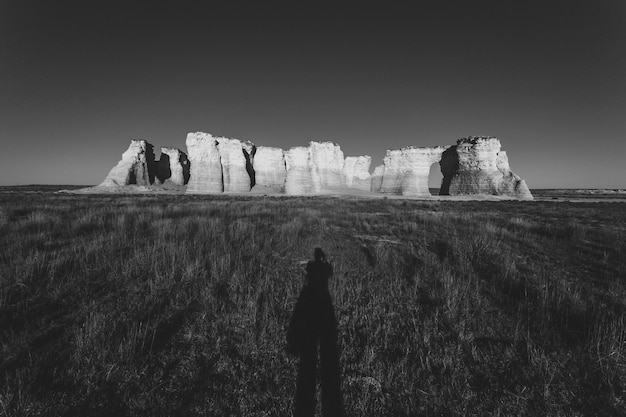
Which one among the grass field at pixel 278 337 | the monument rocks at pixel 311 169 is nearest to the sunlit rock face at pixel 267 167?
the monument rocks at pixel 311 169

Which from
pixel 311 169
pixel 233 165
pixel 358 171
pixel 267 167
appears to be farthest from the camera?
pixel 358 171

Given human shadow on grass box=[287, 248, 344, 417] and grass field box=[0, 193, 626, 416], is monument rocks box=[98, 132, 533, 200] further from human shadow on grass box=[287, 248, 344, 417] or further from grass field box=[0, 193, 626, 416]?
human shadow on grass box=[287, 248, 344, 417]

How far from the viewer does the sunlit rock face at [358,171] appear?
6931cm

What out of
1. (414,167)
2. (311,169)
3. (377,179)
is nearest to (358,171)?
Result: (377,179)

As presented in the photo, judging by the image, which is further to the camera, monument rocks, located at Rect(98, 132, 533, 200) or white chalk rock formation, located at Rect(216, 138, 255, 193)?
white chalk rock formation, located at Rect(216, 138, 255, 193)

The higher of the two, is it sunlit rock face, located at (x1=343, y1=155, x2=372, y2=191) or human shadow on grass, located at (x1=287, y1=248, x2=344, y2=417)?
sunlit rock face, located at (x1=343, y1=155, x2=372, y2=191)

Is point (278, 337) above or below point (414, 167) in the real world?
below

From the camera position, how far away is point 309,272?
435 cm

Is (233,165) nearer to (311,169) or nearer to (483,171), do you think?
(311,169)

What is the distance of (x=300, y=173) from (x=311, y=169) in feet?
8.74

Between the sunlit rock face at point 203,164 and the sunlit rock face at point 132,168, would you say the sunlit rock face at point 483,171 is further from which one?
the sunlit rock face at point 132,168

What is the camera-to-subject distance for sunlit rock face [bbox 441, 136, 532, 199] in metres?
41.3

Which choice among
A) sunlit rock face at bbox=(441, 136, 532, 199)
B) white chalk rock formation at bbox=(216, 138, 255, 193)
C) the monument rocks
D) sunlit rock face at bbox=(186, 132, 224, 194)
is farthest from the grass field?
white chalk rock formation at bbox=(216, 138, 255, 193)

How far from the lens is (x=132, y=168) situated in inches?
2053
